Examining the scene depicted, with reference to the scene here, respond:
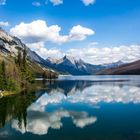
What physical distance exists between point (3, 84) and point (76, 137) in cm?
7035

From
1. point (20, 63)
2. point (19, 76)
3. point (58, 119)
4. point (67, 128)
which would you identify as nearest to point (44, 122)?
point (58, 119)

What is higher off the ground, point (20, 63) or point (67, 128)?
point (20, 63)

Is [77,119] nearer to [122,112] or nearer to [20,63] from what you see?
[122,112]

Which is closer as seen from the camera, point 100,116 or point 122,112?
point 100,116

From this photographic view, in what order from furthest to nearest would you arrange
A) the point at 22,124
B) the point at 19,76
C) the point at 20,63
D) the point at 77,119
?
the point at 20,63 → the point at 19,76 → the point at 77,119 → the point at 22,124

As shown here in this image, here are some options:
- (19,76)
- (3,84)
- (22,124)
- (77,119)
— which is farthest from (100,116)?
(19,76)

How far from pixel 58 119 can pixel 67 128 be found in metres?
9.99


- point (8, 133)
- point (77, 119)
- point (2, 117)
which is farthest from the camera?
point (2, 117)

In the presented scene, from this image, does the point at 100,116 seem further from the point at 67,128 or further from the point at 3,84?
the point at 3,84

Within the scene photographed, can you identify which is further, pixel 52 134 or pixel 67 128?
pixel 67 128

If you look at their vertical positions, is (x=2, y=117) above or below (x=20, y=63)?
below

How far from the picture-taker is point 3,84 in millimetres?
104875

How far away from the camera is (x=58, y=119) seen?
5588 centimetres

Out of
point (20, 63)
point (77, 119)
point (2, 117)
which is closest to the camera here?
point (77, 119)
